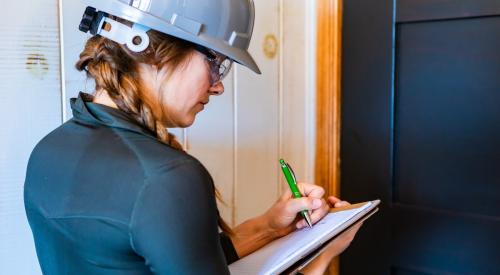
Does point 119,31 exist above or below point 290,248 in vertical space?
above

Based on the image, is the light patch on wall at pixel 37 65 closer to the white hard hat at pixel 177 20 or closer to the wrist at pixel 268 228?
the white hard hat at pixel 177 20

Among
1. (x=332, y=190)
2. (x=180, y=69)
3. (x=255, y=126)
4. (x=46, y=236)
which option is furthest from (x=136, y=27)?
(x=332, y=190)

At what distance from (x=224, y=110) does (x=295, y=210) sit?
39 centimetres

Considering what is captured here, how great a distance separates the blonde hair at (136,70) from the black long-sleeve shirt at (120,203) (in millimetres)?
21

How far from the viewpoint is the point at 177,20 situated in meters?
0.65

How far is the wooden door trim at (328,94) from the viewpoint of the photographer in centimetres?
133

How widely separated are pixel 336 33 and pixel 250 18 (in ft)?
2.10

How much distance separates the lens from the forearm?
3.00ft

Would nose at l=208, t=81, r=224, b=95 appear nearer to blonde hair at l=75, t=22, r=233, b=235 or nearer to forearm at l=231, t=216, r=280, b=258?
blonde hair at l=75, t=22, r=233, b=235

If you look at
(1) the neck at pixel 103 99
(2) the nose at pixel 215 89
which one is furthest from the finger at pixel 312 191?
(1) the neck at pixel 103 99

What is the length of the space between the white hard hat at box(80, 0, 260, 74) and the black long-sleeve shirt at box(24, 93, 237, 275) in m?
0.10

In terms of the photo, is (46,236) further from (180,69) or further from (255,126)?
(255,126)

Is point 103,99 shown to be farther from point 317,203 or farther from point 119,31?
point 317,203

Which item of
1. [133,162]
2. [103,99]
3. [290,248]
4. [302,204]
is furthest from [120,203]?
[302,204]
